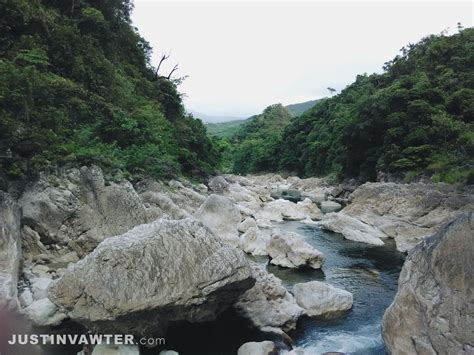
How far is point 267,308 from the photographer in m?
9.56

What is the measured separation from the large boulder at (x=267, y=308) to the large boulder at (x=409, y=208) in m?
11.4

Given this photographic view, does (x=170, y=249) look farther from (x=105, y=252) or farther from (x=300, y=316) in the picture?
(x=300, y=316)

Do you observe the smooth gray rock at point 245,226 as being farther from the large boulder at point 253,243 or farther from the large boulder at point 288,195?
the large boulder at point 288,195

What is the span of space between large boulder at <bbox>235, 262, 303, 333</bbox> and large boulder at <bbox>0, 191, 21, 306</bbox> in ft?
17.4

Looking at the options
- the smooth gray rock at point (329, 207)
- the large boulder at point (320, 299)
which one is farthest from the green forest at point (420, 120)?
the large boulder at point (320, 299)

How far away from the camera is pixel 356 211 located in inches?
1088

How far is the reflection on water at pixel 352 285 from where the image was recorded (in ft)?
30.2

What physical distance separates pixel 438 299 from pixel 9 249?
10041 mm

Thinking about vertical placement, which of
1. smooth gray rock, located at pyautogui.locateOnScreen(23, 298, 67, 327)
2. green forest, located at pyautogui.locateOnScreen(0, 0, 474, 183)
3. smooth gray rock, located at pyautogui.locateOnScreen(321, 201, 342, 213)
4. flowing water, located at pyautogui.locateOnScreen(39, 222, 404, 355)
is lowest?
smooth gray rock, located at pyautogui.locateOnScreen(321, 201, 342, 213)

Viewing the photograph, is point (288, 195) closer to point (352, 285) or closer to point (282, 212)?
point (282, 212)

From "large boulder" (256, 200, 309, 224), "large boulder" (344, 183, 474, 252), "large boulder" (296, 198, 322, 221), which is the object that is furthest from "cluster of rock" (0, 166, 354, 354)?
"large boulder" (296, 198, 322, 221)

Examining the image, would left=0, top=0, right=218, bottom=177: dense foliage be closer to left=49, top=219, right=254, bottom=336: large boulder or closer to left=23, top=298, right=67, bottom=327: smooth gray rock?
left=23, top=298, right=67, bottom=327: smooth gray rock

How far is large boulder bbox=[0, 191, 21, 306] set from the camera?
27.7 feet

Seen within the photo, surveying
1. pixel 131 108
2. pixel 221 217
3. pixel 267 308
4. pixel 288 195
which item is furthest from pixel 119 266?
pixel 288 195
